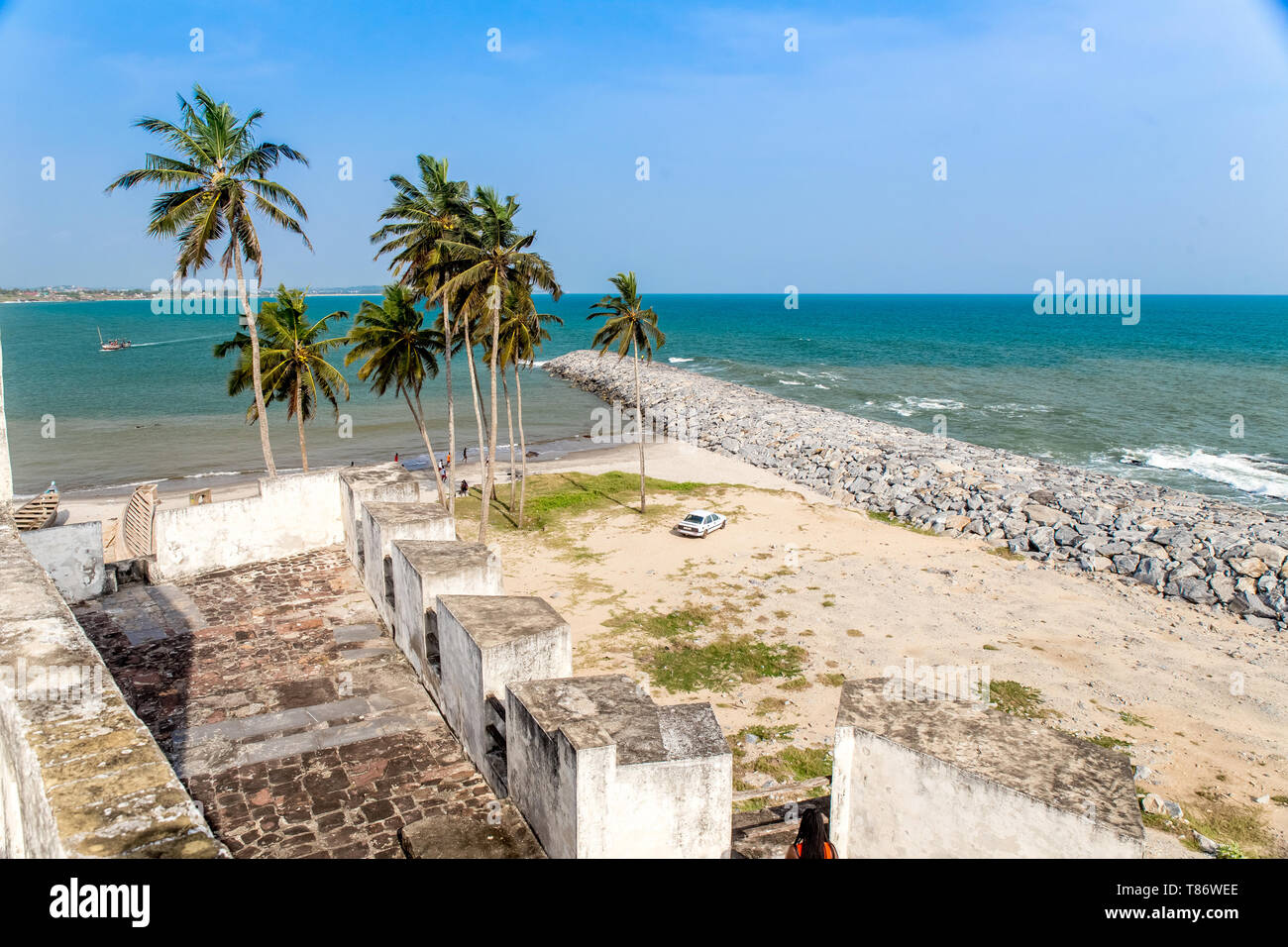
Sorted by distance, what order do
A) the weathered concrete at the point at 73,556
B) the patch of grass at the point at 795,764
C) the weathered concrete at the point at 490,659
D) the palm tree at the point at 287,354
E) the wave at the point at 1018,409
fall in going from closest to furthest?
1. the weathered concrete at the point at 490,659
2. the patch of grass at the point at 795,764
3. the weathered concrete at the point at 73,556
4. the palm tree at the point at 287,354
5. the wave at the point at 1018,409

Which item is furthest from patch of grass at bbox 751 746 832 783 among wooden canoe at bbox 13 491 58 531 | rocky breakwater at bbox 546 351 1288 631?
wooden canoe at bbox 13 491 58 531

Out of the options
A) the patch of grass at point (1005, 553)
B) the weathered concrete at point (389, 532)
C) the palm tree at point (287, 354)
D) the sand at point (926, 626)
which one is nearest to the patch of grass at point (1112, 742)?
the sand at point (926, 626)

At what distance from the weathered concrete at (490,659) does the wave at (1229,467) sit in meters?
38.1

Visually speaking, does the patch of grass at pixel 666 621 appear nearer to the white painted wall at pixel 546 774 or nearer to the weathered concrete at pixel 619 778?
the white painted wall at pixel 546 774

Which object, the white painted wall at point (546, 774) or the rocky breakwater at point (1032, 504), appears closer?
the white painted wall at point (546, 774)

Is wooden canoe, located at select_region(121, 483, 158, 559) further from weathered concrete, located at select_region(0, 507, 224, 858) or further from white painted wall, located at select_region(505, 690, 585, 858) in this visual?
white painted wall, located at select_region(505, 690, 585, 858)

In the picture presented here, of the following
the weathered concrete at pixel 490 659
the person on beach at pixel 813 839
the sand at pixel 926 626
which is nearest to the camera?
the person on beach at pixel 813 839

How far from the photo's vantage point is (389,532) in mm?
13211

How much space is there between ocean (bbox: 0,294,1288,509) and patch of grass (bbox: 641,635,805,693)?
28.0 m

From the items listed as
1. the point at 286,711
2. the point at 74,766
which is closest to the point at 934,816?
the point at 74,766

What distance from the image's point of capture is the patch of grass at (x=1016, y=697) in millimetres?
15898

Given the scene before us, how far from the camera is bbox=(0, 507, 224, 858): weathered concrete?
15.8 feet

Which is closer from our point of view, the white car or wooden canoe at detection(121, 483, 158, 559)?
wooden canoe at detection(121, 483, 158, 559)

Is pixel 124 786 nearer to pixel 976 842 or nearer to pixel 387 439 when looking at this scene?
pixel 976 842
